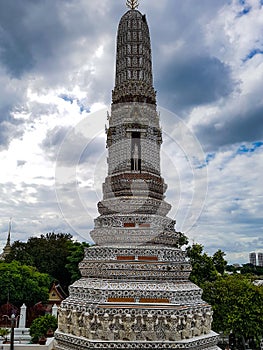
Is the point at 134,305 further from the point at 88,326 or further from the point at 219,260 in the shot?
the point at 219,260

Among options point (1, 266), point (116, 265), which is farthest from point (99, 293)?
point (1, 266)

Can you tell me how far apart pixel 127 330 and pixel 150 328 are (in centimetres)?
78

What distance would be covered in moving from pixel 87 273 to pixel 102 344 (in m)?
3.01

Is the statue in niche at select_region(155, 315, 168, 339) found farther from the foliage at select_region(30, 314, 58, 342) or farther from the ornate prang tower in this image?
the foliage at select_region(30, 314, 58, 342)

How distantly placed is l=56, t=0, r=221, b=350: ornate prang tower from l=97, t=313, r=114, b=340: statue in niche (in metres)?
0.03

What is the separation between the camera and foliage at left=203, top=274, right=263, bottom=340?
20.8 meters

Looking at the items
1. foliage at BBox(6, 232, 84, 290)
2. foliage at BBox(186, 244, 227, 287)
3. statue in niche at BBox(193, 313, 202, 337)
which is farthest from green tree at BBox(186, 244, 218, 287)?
foliage at BBox(6, 232, 84, 290)

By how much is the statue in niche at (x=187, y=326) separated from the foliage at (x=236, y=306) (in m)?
8.42

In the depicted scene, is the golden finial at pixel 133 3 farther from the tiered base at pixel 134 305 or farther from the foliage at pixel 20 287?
the foliage at pixel 20 287

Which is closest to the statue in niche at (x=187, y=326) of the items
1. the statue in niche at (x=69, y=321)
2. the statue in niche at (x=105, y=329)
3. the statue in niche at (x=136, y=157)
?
the statue in niche at (x=105, y=329)

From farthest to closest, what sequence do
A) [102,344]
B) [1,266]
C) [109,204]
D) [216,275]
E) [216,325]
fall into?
[1,266] → [216,275] → [216,325] → [109,204] → [102,344]

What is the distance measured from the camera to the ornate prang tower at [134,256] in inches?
508

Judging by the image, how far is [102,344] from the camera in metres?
12.7

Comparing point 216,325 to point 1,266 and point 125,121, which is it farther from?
point 1,266
